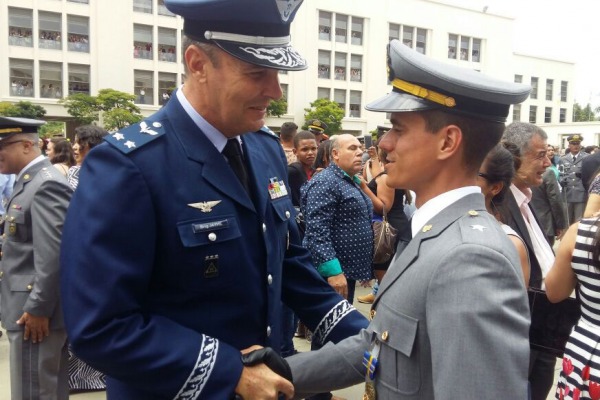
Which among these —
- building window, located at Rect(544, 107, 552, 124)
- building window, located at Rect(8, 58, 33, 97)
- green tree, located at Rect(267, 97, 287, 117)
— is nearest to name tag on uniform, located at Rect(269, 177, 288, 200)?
green tree, located at Rect(267, 97, 287, 117)

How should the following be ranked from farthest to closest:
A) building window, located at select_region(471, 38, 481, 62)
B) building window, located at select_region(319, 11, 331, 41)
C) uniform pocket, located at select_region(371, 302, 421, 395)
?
building window, located at select_region(471, 38, 481, 62)
building window, located at select_region(319, 11, 331, 41)
uniform pocket, located at select_region(371, 302, 421, 395)

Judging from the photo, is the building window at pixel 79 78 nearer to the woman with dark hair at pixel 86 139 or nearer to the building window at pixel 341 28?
the building window at pixel 341 28

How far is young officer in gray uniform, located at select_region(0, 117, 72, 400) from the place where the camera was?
10.2ft

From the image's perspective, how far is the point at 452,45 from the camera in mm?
49156

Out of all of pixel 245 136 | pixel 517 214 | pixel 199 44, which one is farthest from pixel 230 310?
pixel 517 214

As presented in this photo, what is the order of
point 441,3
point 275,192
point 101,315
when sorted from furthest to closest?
1. point 441,3
2. point 275,192
3. point 101,315

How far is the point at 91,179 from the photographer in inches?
58.4

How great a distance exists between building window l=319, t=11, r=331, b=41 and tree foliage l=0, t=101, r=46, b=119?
22.0 m

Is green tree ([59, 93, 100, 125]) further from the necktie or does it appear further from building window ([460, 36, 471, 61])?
building window ([460, 36, 471, 61])

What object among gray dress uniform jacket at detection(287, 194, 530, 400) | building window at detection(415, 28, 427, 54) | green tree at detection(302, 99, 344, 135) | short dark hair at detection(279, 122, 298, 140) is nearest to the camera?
gray dress uniform jacket at detection(287, 194, 530, 400)

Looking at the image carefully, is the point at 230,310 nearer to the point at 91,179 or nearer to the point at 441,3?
the point at 91,179

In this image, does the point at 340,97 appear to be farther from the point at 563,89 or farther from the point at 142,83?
the point at 563,89

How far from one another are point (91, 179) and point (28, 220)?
2.07m

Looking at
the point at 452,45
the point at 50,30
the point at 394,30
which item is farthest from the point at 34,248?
the point at 452,45
